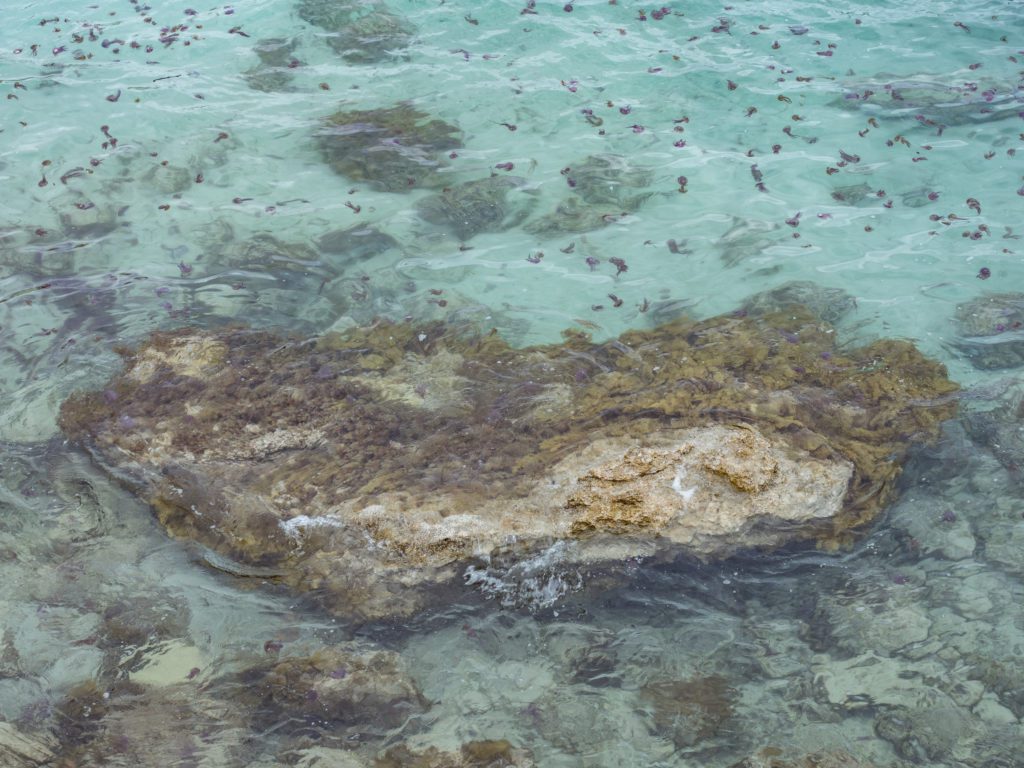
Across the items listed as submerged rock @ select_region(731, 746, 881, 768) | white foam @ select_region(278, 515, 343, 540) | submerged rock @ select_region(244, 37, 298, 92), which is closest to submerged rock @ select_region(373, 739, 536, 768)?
submerged rock @ select_region(731, 746, 881, 768)

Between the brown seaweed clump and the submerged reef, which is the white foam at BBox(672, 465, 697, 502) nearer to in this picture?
the submerged reef

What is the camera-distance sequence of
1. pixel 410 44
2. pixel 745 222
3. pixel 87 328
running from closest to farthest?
1. pixel 87 328
2. pixel 745 222
3. pixel 410 44

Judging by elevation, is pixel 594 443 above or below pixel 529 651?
above

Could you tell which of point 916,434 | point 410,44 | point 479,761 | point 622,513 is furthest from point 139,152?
point 916,434

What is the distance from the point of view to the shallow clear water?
5.78m

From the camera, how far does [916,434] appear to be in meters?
7.32

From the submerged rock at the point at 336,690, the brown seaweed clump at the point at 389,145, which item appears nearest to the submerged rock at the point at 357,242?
the brown seaweed clump at the point at 389,145

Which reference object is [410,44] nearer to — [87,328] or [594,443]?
[87,328]

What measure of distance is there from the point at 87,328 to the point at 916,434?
921cm

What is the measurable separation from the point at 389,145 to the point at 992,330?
28.3ft

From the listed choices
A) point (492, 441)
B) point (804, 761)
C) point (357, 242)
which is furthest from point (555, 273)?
point (804, 761)

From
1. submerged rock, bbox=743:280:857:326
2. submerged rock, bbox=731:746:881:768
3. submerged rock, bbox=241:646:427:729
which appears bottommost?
submerged rock, bbox=731:746:881:768

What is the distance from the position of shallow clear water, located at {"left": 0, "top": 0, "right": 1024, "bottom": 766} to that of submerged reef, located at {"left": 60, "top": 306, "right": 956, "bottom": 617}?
0.97ft

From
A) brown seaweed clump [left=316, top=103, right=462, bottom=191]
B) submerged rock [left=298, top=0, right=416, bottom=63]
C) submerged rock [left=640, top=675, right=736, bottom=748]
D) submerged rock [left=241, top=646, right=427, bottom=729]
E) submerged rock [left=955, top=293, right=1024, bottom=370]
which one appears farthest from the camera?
submerged rock [left=298, top=0, right=416, bottom=63]
